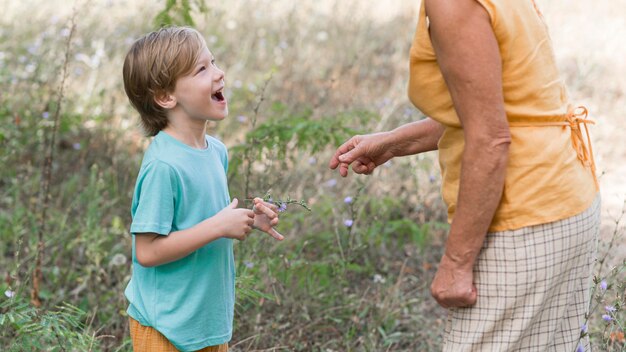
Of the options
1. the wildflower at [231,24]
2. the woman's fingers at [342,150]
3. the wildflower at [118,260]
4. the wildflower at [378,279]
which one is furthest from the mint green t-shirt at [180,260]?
the wildflower at [231,24]

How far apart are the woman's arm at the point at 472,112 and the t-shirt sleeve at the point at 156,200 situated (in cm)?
78

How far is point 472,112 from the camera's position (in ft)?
6.61

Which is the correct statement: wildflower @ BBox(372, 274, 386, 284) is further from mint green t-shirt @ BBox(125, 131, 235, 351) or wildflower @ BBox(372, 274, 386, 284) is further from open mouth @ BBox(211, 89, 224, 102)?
open mouth @ BBox(211, 89, 224, 102)

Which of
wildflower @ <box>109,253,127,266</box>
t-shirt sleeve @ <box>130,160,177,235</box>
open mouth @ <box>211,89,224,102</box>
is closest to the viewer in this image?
t-shirt sleeve @ <box>130,160,177,235</box>

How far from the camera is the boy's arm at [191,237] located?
232 cm

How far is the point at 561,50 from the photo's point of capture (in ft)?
27.1

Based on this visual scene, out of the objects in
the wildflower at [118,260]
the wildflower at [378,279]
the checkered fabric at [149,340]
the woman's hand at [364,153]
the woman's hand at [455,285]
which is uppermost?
the woman's hand at [364,153]

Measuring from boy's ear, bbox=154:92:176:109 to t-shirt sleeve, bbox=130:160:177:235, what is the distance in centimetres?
20

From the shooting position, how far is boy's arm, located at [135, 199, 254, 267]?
2.32 metres

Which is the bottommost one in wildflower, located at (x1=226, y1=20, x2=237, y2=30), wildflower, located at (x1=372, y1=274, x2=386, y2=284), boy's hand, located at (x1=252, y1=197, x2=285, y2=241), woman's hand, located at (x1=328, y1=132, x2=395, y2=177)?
wildflower, located at (x1=372, y1=274, x2=386, y2=284)

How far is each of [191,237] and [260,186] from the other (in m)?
1.74

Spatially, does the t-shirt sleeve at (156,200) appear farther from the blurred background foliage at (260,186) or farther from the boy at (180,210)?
the blurred background foliage at (260,186)

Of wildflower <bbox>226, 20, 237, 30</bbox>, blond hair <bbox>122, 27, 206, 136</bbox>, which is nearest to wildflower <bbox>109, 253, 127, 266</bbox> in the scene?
blond hair <bbox>122, 27, 206, 136</bbox>

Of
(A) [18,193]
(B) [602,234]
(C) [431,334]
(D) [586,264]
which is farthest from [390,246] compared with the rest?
(D) [586,264]
